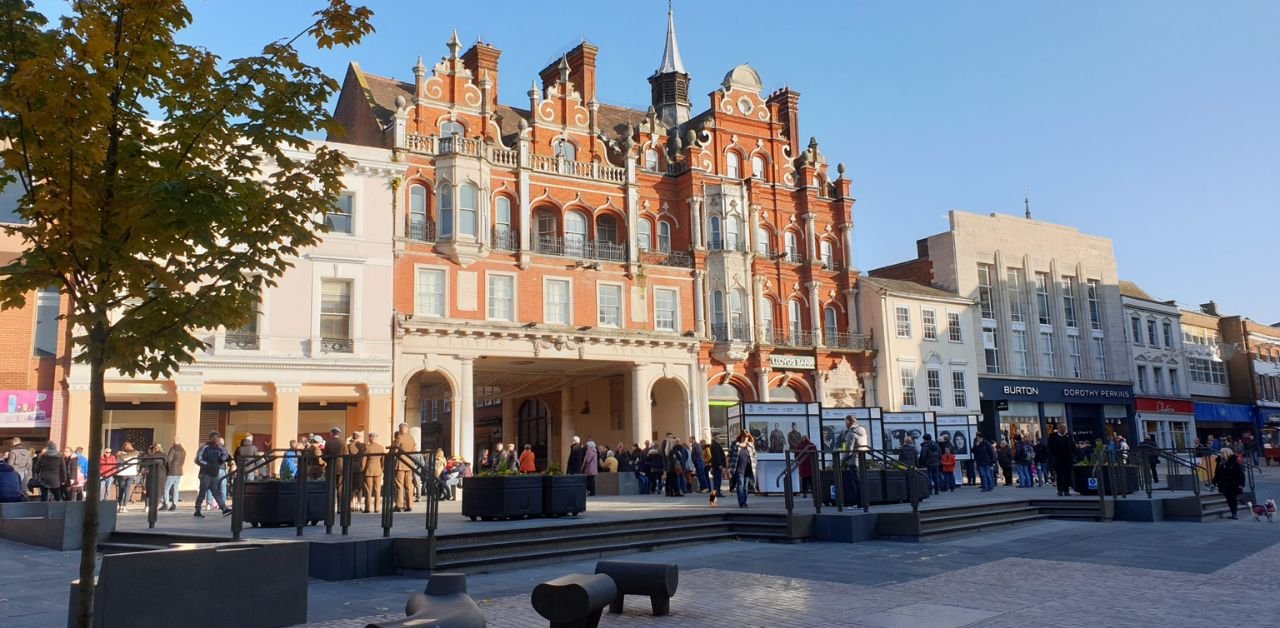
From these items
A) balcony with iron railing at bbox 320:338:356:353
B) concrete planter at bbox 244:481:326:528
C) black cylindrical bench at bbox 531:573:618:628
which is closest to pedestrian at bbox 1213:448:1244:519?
black cylindrical bench at bbox 531:573:618:628

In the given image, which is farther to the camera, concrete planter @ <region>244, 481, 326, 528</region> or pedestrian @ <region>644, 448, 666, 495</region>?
pedestrian @ <region>644, 448, 666, 495</region>

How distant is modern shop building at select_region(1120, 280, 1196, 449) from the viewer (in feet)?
183

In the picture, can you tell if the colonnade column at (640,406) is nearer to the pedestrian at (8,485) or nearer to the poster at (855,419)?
the poster at (855,419)

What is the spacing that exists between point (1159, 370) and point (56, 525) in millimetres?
58291

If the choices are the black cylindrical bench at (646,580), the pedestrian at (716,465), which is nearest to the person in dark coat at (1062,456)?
the pedestrian at (716,465)

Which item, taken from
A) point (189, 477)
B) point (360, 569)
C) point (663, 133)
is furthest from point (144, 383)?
point (663, 133)

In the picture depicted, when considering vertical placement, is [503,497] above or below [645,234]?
below

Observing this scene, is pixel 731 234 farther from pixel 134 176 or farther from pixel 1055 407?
pixel 134 176

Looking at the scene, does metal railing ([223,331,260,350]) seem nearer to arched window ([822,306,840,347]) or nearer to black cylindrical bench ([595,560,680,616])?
black cylindrical bench ([595,560,680,616])

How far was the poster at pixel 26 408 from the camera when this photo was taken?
26453 mm

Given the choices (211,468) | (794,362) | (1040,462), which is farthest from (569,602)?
(794,362)

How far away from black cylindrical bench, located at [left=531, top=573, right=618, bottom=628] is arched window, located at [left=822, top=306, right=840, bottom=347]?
36.7 m

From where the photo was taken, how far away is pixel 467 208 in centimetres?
3431

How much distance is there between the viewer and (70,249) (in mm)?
6906
